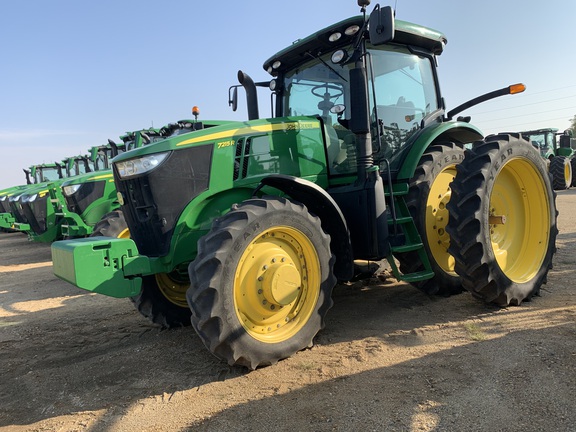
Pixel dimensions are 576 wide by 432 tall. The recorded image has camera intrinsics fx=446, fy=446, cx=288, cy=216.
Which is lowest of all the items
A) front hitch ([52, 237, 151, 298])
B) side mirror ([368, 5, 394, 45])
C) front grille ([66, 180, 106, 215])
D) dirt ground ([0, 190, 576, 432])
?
dirt ground ([0, 190, 576, 432])

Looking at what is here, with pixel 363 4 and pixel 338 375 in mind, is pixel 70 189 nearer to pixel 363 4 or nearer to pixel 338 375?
pixel 363 4

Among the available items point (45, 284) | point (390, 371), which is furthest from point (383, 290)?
point (45, 284)

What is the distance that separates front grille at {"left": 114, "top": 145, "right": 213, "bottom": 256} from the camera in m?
3.40

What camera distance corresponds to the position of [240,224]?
116 inches

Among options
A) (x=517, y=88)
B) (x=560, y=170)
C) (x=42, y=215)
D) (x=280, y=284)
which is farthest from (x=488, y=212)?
(x=560, y=170)

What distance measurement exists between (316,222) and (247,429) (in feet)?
5.00

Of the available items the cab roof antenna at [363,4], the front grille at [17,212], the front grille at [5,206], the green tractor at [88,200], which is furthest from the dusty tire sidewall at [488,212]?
the front grille at [5,206]

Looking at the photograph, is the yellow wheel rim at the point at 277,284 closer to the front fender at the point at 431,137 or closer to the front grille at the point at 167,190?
the front grille at the point at 167,190

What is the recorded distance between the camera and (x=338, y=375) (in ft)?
9.60

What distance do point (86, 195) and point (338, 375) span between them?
719 centimetres

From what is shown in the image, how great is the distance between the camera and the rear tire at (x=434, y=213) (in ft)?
13.7

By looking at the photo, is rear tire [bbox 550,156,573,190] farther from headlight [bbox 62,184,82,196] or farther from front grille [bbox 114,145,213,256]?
front grille [bbox 114,145,213,256]

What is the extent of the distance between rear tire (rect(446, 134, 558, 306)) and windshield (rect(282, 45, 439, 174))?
0.74 meters

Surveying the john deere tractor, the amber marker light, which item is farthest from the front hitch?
the john deere tractor
